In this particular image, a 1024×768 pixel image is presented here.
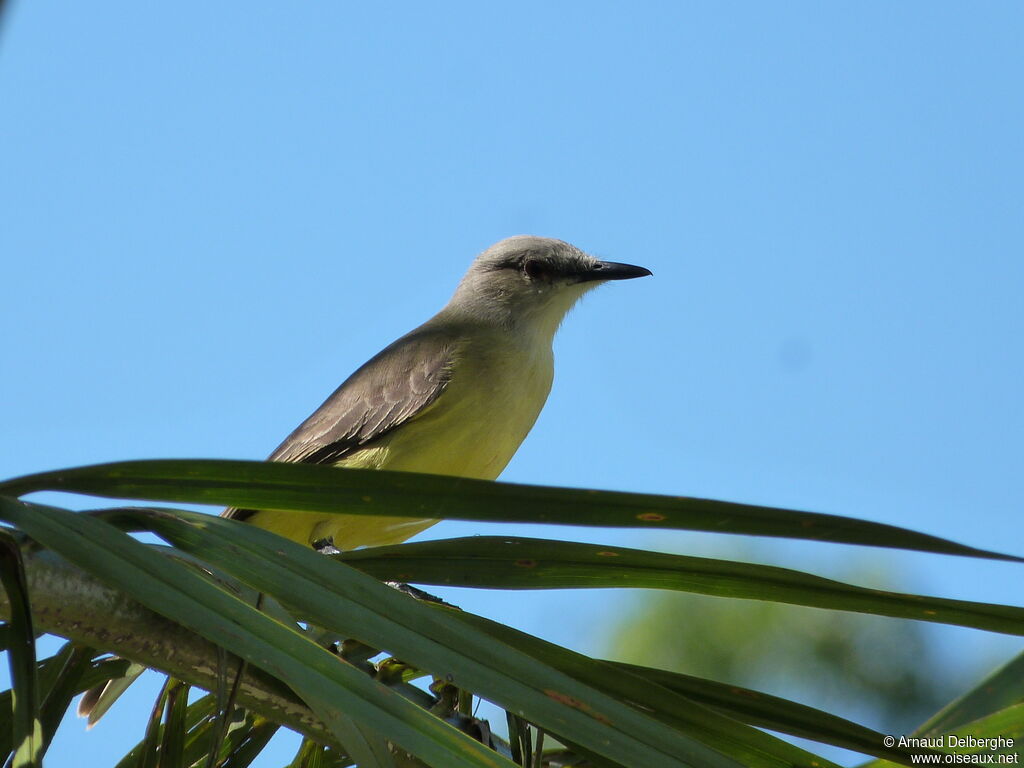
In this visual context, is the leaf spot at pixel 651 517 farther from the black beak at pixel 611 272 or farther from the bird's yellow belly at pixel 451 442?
the black beak at pixel 611 272

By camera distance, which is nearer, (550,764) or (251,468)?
(251,468)

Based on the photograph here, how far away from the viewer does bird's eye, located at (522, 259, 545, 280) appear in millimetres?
6730

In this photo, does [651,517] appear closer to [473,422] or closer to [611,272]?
[473,422]

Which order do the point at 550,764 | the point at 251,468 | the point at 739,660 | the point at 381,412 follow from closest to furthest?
the point at 251,468 < the point at 550,764 < the point at 381,412 < the point at 739,660

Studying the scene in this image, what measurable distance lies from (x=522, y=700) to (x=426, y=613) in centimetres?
19

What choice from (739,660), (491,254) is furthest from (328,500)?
(739,660)

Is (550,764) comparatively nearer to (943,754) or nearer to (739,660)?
(943,754)

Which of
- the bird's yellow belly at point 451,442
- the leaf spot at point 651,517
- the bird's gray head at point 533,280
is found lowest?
the leaf spot at point 651,517

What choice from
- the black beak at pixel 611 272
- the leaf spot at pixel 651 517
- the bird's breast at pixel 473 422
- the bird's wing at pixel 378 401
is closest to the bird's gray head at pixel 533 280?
the black beak at pixel 611 272

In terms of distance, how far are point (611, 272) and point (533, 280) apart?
17.1 inches

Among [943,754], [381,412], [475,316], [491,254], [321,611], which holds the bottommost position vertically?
[321,611]

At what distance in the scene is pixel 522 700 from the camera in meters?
1.64

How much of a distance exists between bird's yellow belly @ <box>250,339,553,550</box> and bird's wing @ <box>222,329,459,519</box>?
58mm

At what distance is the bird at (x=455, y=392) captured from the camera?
535 centimetres
